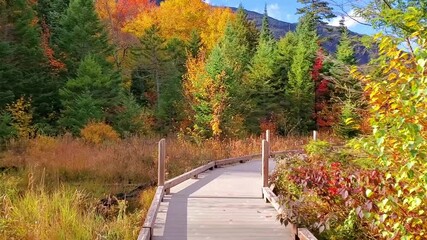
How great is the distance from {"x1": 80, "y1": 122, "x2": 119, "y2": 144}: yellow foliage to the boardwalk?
34.7 feet

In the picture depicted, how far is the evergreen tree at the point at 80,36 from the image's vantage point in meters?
25.9

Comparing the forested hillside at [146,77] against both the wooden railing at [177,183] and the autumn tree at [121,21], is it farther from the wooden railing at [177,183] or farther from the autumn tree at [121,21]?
the wooden railing at [177,183]

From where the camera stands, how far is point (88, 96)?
22.5m

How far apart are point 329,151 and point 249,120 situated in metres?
19.1

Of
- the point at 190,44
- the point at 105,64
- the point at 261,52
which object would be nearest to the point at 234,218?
the point at 105,64

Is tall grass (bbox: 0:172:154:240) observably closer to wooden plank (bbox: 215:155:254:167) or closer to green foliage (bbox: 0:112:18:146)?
wooden plank (bbox: 215:155:254:167)

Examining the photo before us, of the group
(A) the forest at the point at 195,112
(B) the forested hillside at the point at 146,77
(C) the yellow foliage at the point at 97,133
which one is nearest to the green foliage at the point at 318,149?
(A) the forest at the point at 195,112

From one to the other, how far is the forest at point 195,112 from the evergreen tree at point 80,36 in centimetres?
8

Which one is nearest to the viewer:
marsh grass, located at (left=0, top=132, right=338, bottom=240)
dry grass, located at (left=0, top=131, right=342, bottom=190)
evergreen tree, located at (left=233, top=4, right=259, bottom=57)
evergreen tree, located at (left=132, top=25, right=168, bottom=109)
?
marsh grass, located at (left=0, top=132, right=338, bottom=240)

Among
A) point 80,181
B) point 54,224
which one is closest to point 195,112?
point 80,181

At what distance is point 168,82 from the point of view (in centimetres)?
3088

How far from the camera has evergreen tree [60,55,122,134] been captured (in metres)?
22.5

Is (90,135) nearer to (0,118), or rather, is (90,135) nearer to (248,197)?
(0,118)

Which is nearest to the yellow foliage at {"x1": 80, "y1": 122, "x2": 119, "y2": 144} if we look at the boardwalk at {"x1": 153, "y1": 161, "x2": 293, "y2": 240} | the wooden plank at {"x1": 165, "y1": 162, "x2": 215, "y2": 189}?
the wooden plank at {"x1": 165, "y1": 162, "x2": 215, "y2": 189}
